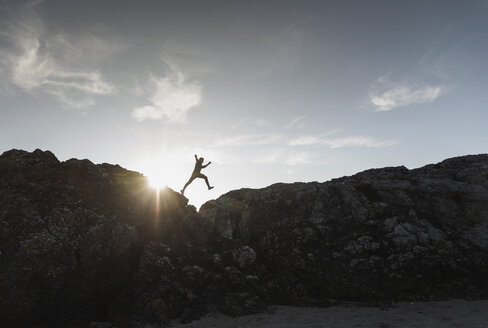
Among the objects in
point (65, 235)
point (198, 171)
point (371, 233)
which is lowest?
point (371, 233)

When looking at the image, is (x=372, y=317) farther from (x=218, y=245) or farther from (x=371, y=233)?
(x=218, y=245)

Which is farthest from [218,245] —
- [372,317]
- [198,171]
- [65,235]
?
[372,317]

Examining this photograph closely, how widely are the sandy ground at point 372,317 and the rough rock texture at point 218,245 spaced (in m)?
1.02

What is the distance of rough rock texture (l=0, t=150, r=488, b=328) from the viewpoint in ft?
53.7

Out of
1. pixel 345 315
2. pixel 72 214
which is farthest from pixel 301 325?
pixel 72 214

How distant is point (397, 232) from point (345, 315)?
291 inches

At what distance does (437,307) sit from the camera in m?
15.6

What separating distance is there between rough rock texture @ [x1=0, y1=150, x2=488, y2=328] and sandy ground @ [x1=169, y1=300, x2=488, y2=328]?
3.34 feet

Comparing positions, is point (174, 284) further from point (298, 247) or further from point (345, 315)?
point (345, 315)

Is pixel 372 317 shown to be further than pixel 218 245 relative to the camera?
No

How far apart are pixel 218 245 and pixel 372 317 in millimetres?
11588

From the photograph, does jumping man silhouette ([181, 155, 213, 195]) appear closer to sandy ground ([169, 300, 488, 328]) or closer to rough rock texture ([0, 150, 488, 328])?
rough rock texture ([0, 150, 488, 328])

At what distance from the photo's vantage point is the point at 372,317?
15.1 m

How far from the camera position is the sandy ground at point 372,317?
1387 centimetres
